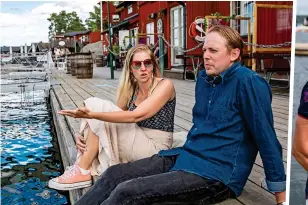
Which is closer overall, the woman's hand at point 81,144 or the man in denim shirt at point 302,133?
the man in denim shirt at point 302,133

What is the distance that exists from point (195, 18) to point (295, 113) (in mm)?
6711

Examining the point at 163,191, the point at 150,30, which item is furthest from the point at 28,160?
the point at 150,30

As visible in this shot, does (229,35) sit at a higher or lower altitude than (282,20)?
lower

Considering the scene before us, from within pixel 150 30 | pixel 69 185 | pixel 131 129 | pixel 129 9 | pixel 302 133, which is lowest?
pixel 69 185

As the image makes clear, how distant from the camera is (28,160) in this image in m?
3.35

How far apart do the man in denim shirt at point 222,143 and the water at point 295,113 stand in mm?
178

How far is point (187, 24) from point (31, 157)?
18.3 ft

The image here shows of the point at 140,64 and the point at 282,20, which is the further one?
the point at 282,20

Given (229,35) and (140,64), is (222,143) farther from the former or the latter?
(140,64)

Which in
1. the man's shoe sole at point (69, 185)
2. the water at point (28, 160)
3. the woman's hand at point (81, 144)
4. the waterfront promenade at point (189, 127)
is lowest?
the water at point (28, 160)

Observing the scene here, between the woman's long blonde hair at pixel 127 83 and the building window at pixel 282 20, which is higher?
the building window at pixel 282 20

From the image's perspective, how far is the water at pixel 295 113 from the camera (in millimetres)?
879

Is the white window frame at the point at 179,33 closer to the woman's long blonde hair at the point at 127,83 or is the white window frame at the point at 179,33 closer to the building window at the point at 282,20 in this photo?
the building window at the point at 282,20

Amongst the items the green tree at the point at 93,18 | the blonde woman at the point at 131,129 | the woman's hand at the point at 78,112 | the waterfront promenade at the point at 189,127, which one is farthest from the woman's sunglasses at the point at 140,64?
the green tree at the point at 93,18
